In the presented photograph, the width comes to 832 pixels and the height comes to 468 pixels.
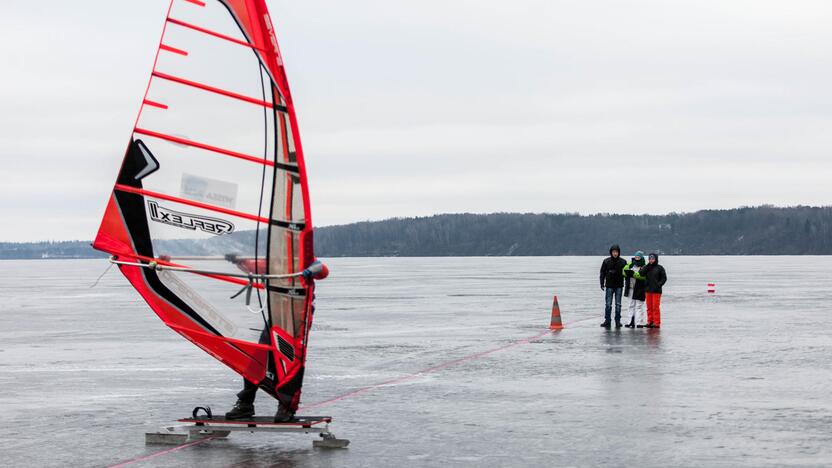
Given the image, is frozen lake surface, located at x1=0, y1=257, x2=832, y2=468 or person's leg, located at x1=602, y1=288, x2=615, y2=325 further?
person's leg, located at x1=602, y1=288, x2=615, y2=325

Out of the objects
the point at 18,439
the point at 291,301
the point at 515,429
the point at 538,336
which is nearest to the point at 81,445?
the point at 18,439

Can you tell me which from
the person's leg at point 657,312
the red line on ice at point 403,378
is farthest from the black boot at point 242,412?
the person's leg at point 657,312

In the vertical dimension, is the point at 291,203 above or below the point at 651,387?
above

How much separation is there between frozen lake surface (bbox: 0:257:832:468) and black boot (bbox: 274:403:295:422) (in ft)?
0.70

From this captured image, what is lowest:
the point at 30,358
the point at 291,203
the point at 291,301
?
the point at 30,358

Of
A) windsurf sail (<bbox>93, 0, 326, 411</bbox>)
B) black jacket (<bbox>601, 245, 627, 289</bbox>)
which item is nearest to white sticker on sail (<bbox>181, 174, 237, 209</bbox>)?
windsurf sail (<bbox>93, 0, 326, 411</bbox>)

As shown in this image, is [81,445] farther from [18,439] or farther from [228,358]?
[228,358]

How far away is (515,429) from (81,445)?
3701 millimetres

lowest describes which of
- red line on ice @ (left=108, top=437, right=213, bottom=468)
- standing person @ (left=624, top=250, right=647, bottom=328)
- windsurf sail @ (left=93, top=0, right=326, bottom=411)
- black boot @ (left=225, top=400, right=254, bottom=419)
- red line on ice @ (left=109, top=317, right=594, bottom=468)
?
red line on ice @ (left=108, top=437, right=213, bottom=468)

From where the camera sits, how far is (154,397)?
12148 mm

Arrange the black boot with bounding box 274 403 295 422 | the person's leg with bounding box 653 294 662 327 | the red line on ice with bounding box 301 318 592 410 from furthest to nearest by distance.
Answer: the person's leg with bounding box 653 294 662 327 < the red line on ice with bounding box 301 318 592 410 < the black boot with bounding box 274 403 295 422

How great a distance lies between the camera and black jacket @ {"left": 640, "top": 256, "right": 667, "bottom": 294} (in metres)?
21.2

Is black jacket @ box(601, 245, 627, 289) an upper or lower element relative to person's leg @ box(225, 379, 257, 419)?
upper

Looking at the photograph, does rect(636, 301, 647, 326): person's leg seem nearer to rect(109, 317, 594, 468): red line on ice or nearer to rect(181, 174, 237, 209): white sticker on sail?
rect(109, 317, 594, 468): red line on ice
